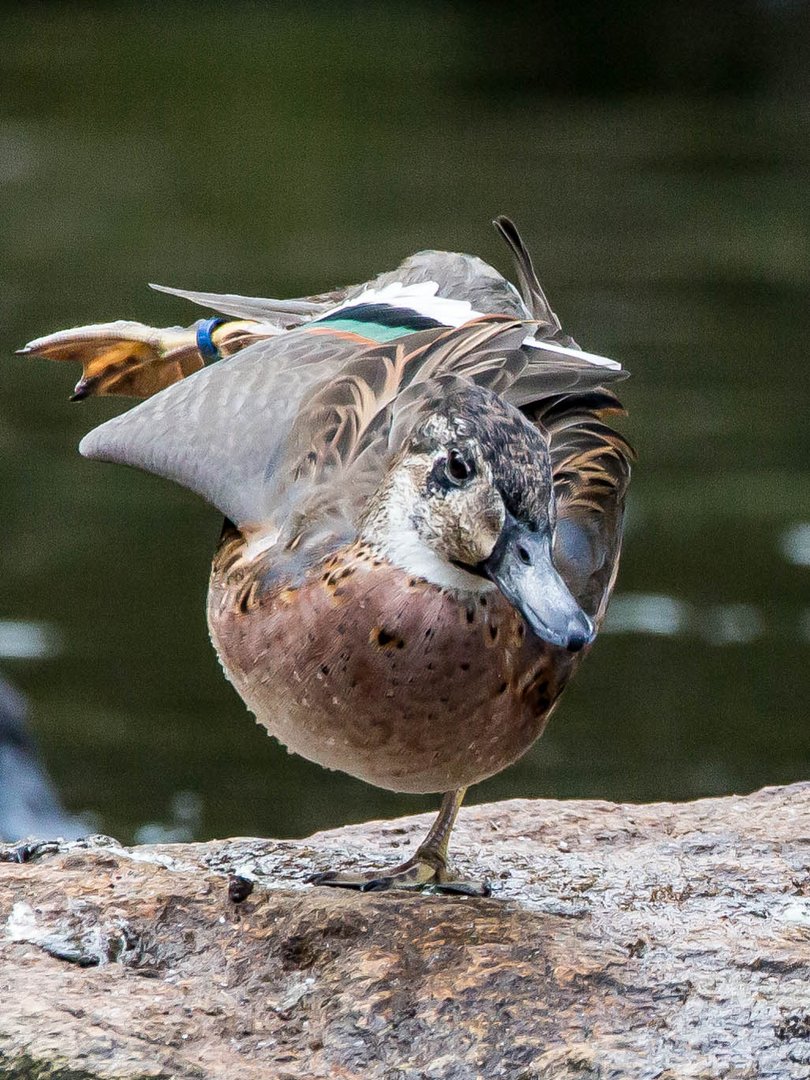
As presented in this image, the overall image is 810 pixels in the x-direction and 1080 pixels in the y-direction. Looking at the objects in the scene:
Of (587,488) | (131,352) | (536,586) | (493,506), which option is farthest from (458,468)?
(131,352)

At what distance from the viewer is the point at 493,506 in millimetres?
3570

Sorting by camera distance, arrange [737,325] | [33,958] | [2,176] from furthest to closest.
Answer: [2,176]
[737,325]
[33,958]

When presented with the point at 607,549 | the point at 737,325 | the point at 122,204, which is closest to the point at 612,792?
the point at 607,549

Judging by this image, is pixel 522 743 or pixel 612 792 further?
pixel 612 792

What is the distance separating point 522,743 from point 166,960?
845mm

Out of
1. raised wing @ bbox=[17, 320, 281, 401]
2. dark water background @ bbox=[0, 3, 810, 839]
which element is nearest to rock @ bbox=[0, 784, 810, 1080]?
raised wing @ bbox=[17, 320, 281, 401]

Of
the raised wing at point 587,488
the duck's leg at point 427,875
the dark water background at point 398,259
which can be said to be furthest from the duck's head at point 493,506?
the dark water background at point 398,259

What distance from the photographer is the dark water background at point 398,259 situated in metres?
8.59

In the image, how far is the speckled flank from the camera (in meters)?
3.79

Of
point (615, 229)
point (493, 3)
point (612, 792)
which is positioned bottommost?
point (612, 792)

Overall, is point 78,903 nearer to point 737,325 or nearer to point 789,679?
point 789,679

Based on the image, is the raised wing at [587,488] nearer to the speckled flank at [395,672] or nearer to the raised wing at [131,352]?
the speckled flank at [395,672]

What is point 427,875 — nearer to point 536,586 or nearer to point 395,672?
point 395,672

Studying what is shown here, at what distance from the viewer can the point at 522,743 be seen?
4020 millimetres
